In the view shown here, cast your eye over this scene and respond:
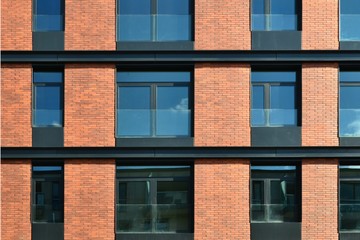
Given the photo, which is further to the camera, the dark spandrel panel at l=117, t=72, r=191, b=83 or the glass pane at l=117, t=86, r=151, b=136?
the dark spandrel panel at l=117, t=72, r=191, b=83

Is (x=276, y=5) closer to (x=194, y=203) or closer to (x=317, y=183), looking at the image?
(x=317, y=183)

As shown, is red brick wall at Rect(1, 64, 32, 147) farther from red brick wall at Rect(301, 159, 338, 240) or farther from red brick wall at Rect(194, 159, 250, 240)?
red brick wall at Rect(301, 159, 338, 240)

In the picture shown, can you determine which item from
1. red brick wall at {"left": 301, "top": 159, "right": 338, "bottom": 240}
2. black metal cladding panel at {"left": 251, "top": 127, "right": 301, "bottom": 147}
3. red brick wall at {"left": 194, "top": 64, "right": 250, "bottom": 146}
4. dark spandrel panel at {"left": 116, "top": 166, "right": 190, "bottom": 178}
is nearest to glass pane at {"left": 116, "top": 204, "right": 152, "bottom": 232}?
dark spandrel panel at {"left": 116, "top": 166, "right": 190, "bottom": 178}

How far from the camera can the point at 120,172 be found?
14.0 meters

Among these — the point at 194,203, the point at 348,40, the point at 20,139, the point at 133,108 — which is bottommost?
the point at 194,203

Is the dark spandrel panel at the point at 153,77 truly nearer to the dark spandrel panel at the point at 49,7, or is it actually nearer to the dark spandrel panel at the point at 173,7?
the dark spandrel panel at the point at 173,7

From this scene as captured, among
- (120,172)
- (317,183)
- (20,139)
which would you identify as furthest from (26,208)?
(317,183)

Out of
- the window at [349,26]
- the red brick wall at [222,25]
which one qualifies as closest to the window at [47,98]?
the red brick wall at [222,25]

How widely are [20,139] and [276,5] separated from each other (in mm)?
8510

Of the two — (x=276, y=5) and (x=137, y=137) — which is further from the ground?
(x=276, y=5)

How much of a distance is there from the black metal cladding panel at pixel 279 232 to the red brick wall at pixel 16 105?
712 cm

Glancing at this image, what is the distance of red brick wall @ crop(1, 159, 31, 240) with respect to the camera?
13.7 metres

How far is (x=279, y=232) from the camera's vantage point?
1359cm

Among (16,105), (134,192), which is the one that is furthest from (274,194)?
(16,105)
